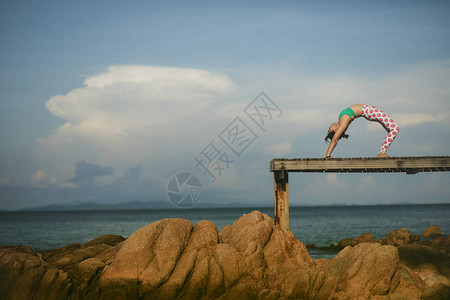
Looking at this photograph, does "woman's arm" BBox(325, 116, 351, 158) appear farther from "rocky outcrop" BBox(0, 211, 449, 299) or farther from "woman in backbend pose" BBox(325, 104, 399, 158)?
"rocky outcrop" BBox(0, 211, 449, 299)

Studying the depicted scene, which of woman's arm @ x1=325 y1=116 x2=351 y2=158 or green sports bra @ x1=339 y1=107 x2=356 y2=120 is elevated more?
green sports bra @ x1=339 y1=107 x2=356 y2=120

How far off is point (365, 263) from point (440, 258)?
164 inches

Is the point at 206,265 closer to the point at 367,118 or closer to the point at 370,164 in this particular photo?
the point at 370,164

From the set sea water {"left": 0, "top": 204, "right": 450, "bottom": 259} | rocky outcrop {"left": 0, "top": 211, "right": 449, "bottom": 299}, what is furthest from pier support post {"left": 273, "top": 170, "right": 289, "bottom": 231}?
sea water {"left": 0, "top": 204, "right": 450, "bottom": 259}

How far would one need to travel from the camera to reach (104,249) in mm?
14875

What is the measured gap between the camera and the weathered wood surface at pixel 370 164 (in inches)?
560

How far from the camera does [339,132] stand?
14.9m

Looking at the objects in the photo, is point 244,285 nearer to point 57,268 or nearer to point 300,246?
point 300,246

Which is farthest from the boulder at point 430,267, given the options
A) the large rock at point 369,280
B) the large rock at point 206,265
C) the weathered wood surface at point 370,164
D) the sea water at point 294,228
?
the sea water at point 294,228

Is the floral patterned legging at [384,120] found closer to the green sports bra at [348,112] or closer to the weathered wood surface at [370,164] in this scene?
the green sports bra at [348,112]

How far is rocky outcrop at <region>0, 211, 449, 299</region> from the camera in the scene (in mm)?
11891

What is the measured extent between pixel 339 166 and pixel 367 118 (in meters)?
2.32

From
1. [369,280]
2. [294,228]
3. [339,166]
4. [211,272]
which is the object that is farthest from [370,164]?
[294,228]

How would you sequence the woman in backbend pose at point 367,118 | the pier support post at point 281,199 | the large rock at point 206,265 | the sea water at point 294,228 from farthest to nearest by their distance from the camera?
the sea water at point 294,228
the woman in backbend pose at point 367,118
the pier support post at point 281,199
the large rock at point 206,265
